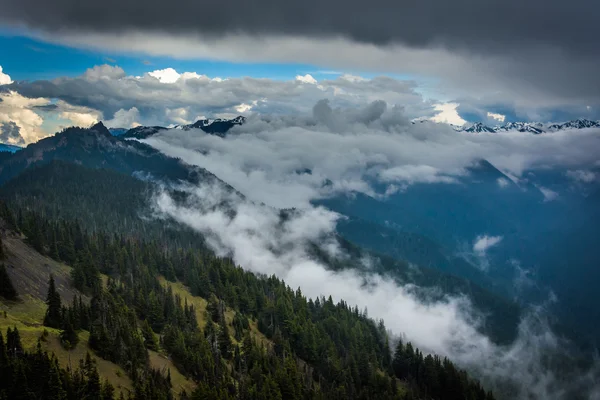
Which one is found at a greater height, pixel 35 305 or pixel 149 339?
pixel 35 305

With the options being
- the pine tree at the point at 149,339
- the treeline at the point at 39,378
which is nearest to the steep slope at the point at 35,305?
the treeline at the point at 39,378

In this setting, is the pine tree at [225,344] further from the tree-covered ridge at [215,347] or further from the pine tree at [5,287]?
the pine tree at [5,287]

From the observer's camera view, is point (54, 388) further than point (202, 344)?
No

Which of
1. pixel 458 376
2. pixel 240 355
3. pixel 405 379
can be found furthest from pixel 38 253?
pixel 458 376

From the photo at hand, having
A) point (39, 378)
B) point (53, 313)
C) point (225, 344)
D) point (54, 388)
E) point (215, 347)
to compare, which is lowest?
point (225, 344)

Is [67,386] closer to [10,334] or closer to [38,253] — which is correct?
[10,334]

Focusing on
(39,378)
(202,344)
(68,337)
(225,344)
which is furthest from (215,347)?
(39,378)

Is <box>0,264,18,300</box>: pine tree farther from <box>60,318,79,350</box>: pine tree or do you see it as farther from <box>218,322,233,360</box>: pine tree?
<box>218,322,233,360</box>: pine tree

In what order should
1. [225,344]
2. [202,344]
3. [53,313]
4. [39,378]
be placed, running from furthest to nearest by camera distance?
[225,344] < [202,344] < [53,313] < [39,378]

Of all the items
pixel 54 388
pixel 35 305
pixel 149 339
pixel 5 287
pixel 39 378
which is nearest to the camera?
pixel 54 388

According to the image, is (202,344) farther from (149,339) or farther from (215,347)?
(149,339)

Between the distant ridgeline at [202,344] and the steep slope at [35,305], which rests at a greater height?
the steep slope at [35,305]
